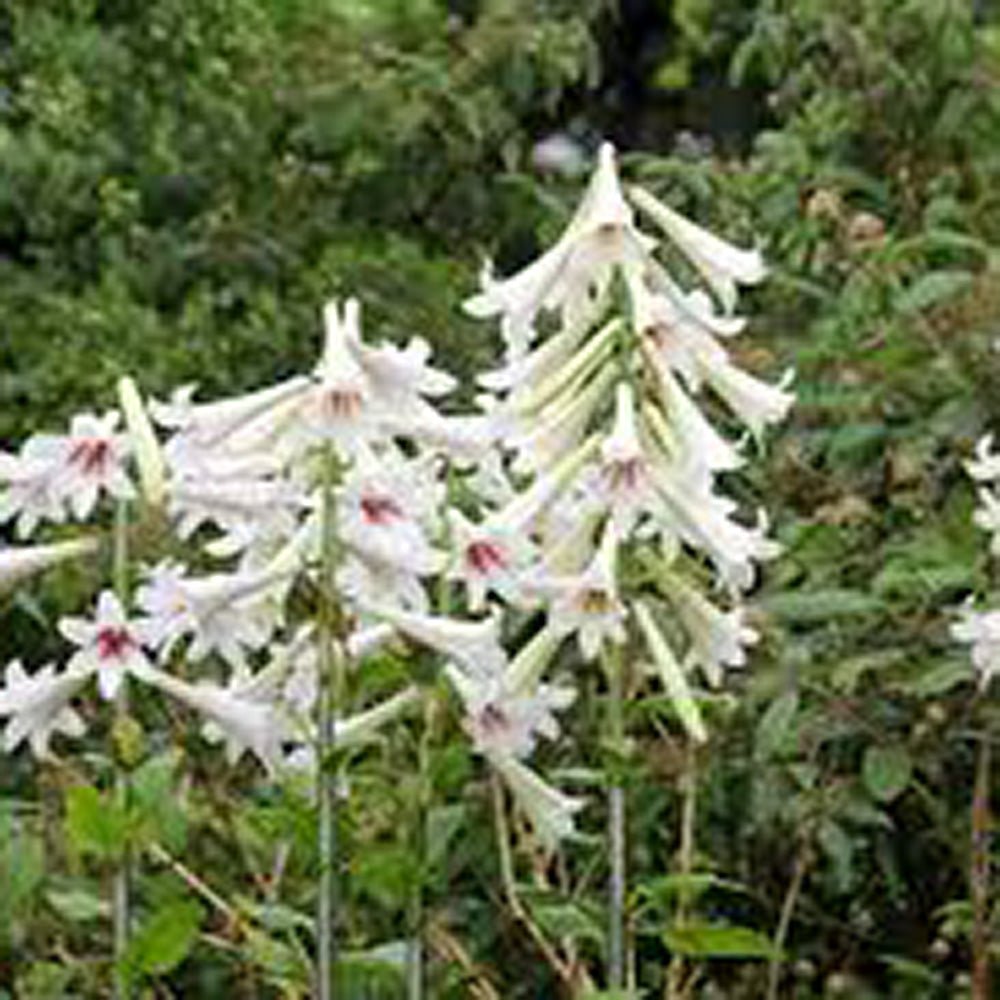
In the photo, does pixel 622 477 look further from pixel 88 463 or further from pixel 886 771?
pixel 886 771

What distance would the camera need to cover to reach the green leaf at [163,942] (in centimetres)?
370

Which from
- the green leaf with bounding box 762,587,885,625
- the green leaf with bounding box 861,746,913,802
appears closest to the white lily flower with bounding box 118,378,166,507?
the green leaf with bounding box 762,587,885,625

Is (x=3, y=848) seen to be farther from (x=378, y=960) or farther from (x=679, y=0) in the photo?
(x=679, y=0)

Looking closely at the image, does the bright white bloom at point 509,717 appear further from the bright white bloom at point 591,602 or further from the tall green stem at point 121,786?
the tall green stem at point 121,786

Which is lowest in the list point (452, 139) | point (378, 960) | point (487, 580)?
point (378, 960)

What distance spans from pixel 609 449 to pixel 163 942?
2.36 feet

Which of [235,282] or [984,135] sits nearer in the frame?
[984,135]

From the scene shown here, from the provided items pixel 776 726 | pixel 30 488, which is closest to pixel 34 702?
pixel 30 488

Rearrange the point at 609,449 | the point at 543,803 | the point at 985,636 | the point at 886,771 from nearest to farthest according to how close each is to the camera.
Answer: the point at 609,449, the point at 543,803, the point at 985,636, the point at 886,771

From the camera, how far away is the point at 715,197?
7.02 m

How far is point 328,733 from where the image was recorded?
12.0 feet

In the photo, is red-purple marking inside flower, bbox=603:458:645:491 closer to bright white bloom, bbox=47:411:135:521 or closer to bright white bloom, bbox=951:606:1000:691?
bright white bloom, bbox=47:411:135:521

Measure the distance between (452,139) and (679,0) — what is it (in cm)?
226

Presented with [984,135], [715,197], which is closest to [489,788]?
[715,197]
